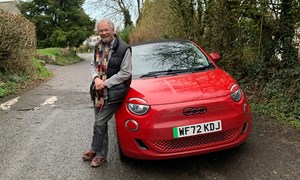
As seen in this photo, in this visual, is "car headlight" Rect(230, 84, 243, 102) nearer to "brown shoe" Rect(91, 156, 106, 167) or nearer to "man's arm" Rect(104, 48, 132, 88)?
"man's arm" Rect(104, 48, 132, 88)

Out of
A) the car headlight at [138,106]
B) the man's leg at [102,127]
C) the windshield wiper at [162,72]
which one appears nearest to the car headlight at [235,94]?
the windshield wiper at [162,72]

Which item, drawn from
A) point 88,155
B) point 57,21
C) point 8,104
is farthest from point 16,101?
point 57,21

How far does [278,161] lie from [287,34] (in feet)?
12.8

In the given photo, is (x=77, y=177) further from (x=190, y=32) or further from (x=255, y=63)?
(x=190, y=32)

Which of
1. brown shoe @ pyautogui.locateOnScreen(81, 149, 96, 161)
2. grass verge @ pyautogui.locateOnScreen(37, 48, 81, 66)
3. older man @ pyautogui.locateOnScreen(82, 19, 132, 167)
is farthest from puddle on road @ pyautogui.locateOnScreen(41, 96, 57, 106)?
grass verge @ pyautogui.locateOnScreen(37, 48, 81, 66)

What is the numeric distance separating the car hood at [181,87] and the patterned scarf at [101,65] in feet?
1.15

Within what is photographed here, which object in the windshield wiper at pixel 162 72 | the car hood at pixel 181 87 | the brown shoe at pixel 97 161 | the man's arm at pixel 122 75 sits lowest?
the brown shoe at pixel 97 161

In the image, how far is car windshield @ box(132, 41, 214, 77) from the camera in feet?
15.4

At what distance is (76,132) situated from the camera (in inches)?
219

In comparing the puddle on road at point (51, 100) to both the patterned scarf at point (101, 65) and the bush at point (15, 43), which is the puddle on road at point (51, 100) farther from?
the patterned scarf at point (101, 65)

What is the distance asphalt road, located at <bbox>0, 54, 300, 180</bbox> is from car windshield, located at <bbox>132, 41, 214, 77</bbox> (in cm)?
123

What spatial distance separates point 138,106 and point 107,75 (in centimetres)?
58

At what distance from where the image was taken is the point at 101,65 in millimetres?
3998

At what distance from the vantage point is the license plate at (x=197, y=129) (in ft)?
11.6
